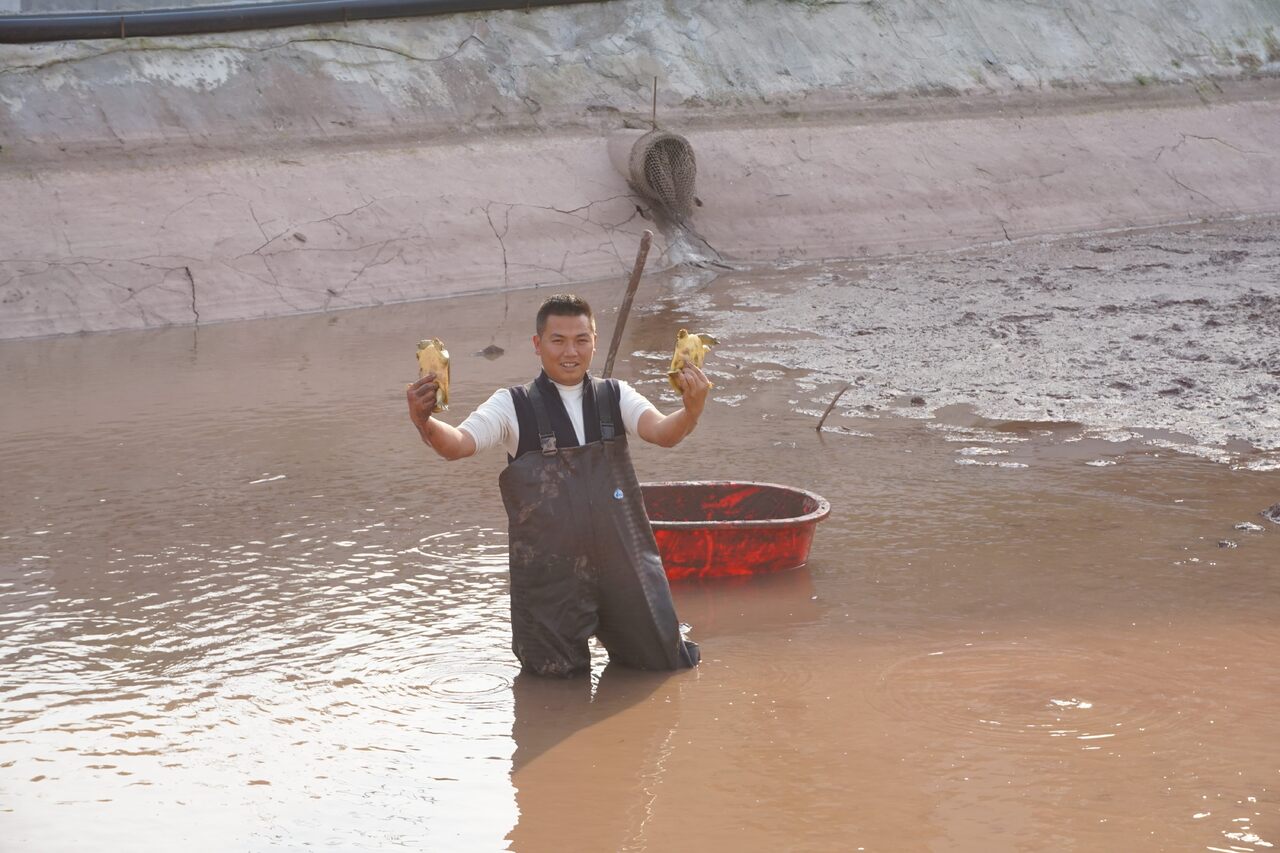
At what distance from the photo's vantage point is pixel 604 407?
14.0 ft

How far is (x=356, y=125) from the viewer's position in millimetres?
13695

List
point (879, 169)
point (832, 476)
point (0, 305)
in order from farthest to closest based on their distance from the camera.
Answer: point (879, 169) → point (0, 305) → point (832, 476)

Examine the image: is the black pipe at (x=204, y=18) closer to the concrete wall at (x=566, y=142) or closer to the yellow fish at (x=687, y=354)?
the concrete wall at (x=566, y=142)

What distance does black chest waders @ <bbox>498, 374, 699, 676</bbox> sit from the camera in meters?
4.21

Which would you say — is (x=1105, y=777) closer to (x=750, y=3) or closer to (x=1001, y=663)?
(x=1001, y=663)

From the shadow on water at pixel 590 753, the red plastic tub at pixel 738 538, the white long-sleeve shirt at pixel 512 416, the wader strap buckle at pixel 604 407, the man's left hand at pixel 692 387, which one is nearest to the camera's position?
the shadow on water at pixel 590 753

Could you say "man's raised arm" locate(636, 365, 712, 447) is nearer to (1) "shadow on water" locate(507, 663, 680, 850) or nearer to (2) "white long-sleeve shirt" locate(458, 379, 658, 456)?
(2) "white long-sleeve shirt" locate(458, 379, 658, 456)

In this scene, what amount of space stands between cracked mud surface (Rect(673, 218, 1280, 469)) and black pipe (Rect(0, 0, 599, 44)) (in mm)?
4504

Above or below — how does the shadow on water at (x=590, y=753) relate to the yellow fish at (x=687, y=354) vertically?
below

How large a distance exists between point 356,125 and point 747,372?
622 centimetres

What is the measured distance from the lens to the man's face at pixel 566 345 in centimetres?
418

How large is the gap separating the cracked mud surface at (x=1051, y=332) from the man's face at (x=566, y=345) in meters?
3.65

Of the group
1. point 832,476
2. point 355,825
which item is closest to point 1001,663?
point 355,825

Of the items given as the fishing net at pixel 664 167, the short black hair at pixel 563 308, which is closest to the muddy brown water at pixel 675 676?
the short black hair at pixel 563 308
